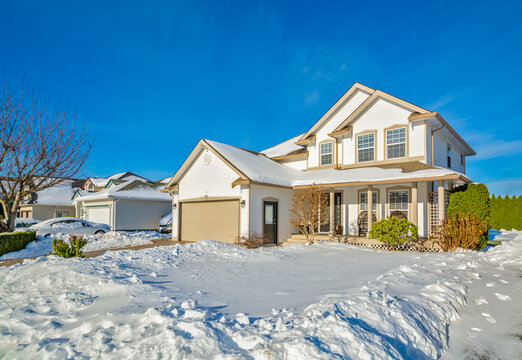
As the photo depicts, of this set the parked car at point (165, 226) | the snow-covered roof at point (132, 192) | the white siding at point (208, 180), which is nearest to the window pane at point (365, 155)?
→ the white siding at point (208, 180)

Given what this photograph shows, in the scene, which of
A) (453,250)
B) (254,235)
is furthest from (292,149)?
(453,250)

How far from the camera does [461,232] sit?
11.0 meters

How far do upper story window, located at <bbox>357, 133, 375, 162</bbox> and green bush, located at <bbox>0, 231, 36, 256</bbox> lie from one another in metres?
16.3

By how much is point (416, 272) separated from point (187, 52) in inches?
619

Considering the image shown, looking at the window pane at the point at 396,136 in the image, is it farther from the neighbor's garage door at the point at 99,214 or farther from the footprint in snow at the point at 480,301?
the neighbor's garage door at the point at 99,214

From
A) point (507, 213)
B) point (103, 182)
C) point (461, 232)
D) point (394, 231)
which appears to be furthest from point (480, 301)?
point (103, 182)

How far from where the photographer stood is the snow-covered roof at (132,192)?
22.1 m

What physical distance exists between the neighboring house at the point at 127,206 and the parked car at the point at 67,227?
372 cm

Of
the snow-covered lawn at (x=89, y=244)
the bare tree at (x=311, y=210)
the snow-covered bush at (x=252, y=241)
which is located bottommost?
the snow-covered lawn at (x=89, y=244)

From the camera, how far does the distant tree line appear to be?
2673 cm

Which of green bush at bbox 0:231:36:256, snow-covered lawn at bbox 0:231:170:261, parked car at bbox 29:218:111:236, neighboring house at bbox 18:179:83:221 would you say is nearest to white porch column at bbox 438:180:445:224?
snow-covered lawn at bbox 0:231:170:261

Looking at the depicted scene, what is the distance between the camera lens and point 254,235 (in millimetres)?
13648

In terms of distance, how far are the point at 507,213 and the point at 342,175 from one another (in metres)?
23.2

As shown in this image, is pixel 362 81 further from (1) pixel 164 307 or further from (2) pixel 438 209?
(1) pixel 164 307
